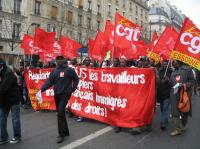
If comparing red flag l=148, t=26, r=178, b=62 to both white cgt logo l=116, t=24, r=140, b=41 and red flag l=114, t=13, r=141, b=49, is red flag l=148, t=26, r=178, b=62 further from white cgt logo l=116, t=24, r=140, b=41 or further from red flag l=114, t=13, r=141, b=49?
red flag l=114, t=13, r=141, b=49

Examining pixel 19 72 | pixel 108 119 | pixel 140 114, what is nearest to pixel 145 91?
pixel 140 114

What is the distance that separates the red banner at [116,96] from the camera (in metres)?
7.46

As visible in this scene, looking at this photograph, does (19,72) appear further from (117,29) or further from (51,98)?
(117,29)

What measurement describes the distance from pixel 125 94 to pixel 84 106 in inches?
60.6

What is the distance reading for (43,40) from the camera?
43.9ft

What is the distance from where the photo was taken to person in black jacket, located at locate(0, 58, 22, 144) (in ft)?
21.7

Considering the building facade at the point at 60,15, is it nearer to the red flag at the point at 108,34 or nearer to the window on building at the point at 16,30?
the window on building at the point at 16,30

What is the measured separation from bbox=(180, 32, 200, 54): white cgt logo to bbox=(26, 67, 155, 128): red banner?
37.0 inches

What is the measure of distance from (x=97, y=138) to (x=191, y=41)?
9.18 feet

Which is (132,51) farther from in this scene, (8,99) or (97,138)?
(8,99)

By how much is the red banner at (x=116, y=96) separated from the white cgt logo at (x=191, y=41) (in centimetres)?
94

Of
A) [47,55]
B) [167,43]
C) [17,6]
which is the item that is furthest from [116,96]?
[17,6]

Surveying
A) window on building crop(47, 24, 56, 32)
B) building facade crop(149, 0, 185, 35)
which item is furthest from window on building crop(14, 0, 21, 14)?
building facade crop(149, 0, 185, 35)

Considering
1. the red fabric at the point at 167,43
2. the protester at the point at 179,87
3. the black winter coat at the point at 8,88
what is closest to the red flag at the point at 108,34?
the red fabric at the point at 167,43
